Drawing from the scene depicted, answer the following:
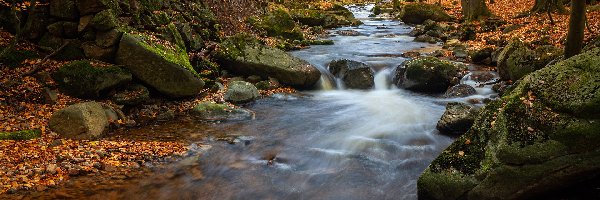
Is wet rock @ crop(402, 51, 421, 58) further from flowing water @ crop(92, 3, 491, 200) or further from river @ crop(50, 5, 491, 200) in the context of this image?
flowing water @ crop(92, 3, 491, 200)

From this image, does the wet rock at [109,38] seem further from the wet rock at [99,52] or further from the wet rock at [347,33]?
the wet rock at [347,33]

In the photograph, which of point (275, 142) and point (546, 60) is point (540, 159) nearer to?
point (275, 142)

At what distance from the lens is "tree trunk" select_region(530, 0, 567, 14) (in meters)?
20.2

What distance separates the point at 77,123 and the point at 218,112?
365cm

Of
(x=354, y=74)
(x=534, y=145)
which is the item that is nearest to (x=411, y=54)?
(x=354, y=74)

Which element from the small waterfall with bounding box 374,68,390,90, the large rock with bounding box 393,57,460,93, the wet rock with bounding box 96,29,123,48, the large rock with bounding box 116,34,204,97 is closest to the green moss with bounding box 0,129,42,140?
the large rock with bounding box 116,34,204,97

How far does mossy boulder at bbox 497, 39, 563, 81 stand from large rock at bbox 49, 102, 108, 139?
1202 cm

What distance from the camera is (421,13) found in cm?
3098

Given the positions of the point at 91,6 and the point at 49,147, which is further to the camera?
the point at 91,6

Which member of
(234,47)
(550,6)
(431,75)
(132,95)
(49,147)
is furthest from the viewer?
(550,6)

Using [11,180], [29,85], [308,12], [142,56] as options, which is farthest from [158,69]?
[308,12]

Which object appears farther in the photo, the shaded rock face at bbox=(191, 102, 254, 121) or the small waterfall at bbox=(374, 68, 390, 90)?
the small waterfall at bbox=(374, 68, 390, 90)

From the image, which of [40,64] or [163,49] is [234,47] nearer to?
[163,49]

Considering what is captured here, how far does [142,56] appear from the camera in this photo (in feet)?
36.5
